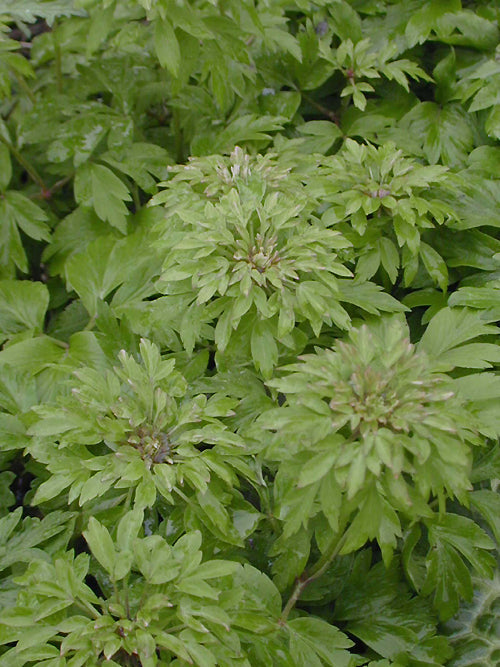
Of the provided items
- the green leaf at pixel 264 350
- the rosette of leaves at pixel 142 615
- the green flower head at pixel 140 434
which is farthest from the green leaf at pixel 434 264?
the rosette of leaves at pixel 142 615

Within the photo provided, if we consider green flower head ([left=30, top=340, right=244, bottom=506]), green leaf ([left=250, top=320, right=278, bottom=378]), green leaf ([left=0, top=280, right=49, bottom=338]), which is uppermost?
green leaf ([left=250, top=320, right=278, bottom=378])

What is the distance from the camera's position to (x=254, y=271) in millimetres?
1606

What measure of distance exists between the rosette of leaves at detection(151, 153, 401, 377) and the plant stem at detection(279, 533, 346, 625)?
442 millimetres

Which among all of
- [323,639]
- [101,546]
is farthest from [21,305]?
[323,639]

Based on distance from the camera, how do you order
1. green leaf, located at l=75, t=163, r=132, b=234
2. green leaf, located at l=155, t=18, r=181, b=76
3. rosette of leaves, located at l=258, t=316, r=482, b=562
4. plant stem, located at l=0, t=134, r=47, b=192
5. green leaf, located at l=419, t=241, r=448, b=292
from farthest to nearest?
plant stem, located at l=0, t=134, r=47, b=192 → green leaf, located at l=75, t=163, r=132, b=234 → green leaf, located at l=155, t=18, r=181, b=76 → green leaf, located at l=419, t=241, r=448, b=292 → rosette of leaves, located at l=258, t=316, r=482, b=562

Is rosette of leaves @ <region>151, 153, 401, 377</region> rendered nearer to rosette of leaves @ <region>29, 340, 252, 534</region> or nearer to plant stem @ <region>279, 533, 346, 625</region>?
rosette of leaves @ <region>29, 340, 252, 534</region>

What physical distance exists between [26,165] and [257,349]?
1483 mm

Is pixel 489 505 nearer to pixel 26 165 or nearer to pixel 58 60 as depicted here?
pixel 26 165

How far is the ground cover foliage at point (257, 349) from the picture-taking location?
1343mm

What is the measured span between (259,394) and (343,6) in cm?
156

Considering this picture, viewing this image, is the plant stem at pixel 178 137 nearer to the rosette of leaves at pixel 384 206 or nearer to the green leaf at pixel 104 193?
the green leaf at pixel 104 193

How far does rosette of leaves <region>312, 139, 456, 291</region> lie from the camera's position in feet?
6.18

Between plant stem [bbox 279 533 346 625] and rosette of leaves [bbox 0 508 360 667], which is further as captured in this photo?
plant stem [bbox 279 533 346 625]

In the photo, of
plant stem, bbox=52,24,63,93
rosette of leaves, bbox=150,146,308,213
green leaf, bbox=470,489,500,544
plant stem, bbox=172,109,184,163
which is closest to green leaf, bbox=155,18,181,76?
rosette of leaves, bbox=150,146,308,213
